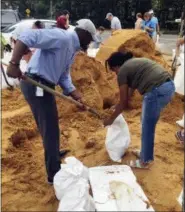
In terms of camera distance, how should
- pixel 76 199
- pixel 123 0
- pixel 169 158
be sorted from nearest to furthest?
pixel 76 199, pixel 169 158, pixel 123 0

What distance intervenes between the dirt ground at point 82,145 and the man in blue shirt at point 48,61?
0.49m

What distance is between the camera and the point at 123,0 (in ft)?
87.2

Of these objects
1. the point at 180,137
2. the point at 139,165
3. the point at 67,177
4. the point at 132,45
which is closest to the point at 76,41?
the point at 67,177

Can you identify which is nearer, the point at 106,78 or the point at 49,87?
the point at 49,87

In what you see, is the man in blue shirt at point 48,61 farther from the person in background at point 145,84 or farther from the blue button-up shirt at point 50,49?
the person in background at point 145,84

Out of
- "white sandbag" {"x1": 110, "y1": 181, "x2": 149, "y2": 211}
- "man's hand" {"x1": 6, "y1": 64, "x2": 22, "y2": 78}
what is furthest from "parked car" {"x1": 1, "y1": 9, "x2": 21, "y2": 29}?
"white sandbag" {"x1": 110, "y1": 181, "x2": 149, "y2": 211}

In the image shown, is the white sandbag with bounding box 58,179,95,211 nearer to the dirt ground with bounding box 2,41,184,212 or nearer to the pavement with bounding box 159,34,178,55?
the dirt ground with bounding box 2,41,184,212

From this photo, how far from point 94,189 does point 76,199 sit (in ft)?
1.20

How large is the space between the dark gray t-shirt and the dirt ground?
999 mm

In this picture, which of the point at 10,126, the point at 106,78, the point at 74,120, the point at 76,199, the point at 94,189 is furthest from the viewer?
the point at 106,78

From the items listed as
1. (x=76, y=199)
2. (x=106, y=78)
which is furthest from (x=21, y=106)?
(x=76, y=199)

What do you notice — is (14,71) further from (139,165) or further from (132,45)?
(132,45)

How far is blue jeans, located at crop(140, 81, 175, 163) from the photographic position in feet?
12.1

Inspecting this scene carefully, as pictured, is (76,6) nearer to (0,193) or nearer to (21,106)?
(21,106)
